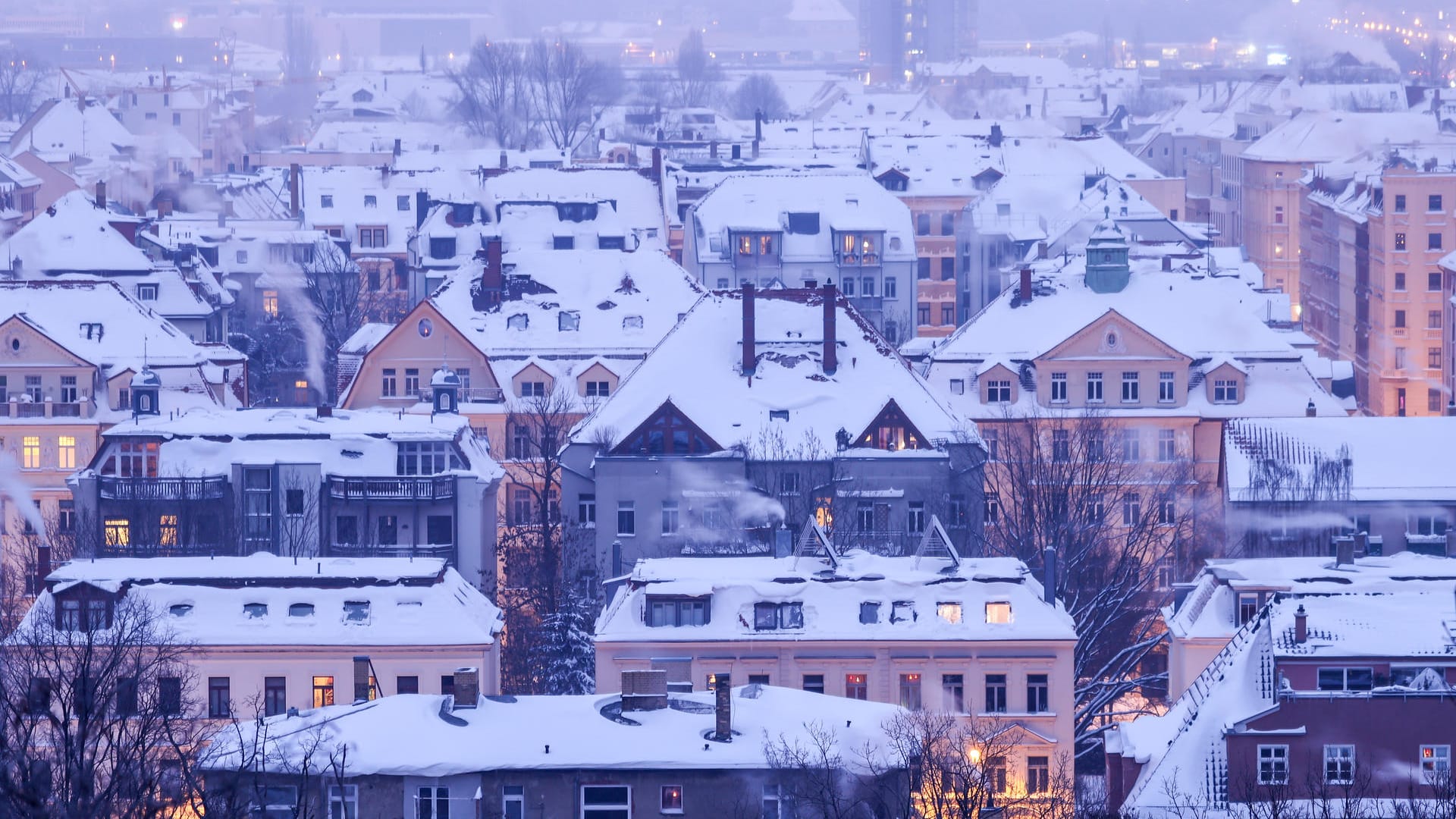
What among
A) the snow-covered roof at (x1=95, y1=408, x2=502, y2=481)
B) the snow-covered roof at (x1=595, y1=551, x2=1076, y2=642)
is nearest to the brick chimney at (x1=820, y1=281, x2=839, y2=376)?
the snow-covered roof at (x1=95, y1=408, x2=502, y2=481)

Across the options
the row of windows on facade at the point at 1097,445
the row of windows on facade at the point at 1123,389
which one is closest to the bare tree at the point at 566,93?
the row of windows on facade at the point at 1123,389

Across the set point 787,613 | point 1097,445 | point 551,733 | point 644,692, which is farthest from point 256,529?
point 551,733

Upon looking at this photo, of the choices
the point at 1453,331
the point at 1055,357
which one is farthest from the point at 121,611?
the point at 1453,331

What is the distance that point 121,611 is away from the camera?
1635 inches

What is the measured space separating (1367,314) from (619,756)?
5812cm

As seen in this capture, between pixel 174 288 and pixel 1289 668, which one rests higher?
pixel 174 288

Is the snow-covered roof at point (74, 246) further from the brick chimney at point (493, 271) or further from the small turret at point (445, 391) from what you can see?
the small turret at point (445, 391)

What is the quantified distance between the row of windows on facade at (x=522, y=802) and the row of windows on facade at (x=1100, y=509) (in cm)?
2047

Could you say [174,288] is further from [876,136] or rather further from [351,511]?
[876,136]

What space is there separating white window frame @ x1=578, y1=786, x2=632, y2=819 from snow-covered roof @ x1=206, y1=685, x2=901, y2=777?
0.88ft

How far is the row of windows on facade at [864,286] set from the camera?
80.8 m

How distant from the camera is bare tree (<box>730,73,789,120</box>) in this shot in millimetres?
177250

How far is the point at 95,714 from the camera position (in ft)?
85.0

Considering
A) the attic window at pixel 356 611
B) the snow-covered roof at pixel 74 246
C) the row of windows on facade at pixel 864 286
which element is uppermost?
the snow-covered roof at pixel 74 246
